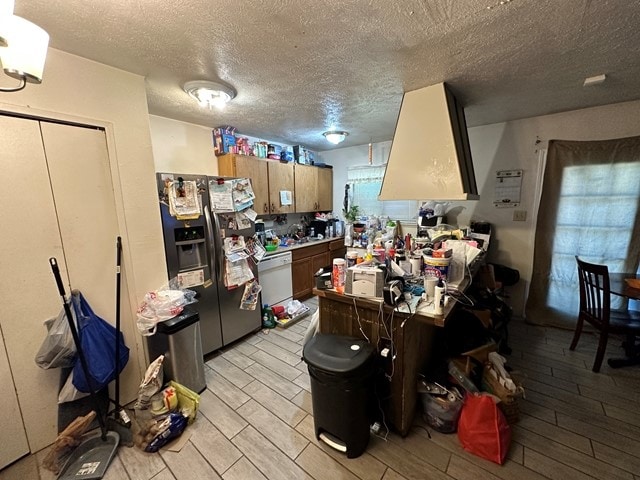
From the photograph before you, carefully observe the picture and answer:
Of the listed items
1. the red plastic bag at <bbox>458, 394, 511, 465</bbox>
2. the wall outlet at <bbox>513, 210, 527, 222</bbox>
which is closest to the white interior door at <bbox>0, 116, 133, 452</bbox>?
the red plastic bag at <bbox>458, 394, 511, 465</bbox>

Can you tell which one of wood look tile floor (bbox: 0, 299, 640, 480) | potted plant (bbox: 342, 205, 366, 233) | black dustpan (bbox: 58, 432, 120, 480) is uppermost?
potted plant (bbox: 342, 205, 366, 233)

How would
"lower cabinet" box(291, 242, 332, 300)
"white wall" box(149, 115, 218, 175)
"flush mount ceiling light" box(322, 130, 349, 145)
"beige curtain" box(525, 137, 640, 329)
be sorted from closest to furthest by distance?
"beige curtain" box(525, 137, 640, 329) < "white wall" box(149, 115, 218, 175) < "flush mount ceiling light" box(322, 130, 349, 145) < "lower cabinet" box(291, 242, 332, 300)

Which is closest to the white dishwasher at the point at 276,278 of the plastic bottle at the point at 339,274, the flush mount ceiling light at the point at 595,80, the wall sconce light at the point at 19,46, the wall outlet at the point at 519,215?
the plastic bottle at the point at 339,274

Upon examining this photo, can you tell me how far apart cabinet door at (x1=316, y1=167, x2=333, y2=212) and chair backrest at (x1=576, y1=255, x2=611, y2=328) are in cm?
341

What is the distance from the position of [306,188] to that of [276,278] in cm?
165

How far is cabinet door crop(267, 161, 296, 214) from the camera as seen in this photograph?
366 cm

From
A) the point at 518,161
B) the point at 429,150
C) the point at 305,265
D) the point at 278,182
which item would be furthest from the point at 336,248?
the point at 518,161

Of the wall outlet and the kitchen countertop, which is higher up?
the wall outlet

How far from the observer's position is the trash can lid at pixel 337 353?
1386 millimetres

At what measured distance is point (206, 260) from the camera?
8.13 ft

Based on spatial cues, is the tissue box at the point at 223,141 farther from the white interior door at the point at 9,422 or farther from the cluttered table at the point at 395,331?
the white interior door at the point at 9,422

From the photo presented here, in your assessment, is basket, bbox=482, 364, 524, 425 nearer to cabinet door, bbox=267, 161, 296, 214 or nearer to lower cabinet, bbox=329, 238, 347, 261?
lower cabinet, bbox=329, 238, 347, 261

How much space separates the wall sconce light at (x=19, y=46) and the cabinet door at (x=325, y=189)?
3.66 m

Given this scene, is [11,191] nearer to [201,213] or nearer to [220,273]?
[201,213]
